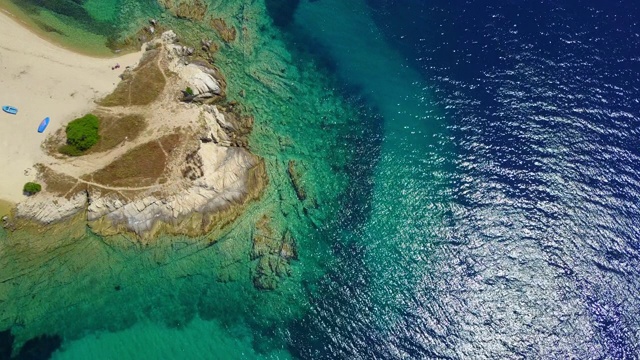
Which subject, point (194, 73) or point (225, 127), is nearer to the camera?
point (225, 127)

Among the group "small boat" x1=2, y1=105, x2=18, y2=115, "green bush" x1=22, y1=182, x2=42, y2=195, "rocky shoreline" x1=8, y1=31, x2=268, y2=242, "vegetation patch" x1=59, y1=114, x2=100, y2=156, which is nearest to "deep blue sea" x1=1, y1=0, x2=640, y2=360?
"rocky shoreline" x1=8, y1=31, x2=268, y2=242

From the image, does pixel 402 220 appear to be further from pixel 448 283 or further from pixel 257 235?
pixel 257 235

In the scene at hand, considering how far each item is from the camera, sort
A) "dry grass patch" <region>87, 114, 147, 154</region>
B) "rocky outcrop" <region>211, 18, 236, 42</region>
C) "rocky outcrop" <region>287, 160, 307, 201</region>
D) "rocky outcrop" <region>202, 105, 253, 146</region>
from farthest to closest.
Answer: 1. "rocky outcrop" <region>211, 18, 236, 42</region>
2. "rocky outcrop" <region>202, 105, 253, 146</region>
3. "rocky outcrop" <region>287, 160, 307, 201</region>
4. "dry grass patch" <region>87, 114, 147, 154</region>

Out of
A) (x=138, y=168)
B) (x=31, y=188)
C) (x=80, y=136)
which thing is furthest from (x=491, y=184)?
(x=31, y=188)

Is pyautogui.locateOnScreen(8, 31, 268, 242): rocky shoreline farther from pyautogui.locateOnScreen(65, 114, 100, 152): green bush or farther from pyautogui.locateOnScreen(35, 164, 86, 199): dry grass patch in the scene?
pyautogui.locateOnScreen(65, 114, 100, 152): green bush

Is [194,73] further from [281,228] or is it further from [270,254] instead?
[270,254]

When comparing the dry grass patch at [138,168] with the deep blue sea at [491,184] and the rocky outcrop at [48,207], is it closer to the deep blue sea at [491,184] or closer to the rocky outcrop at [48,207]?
the rocky outcrop at [48,207]

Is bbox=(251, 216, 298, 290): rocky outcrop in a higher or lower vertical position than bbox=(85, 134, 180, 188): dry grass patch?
higher
